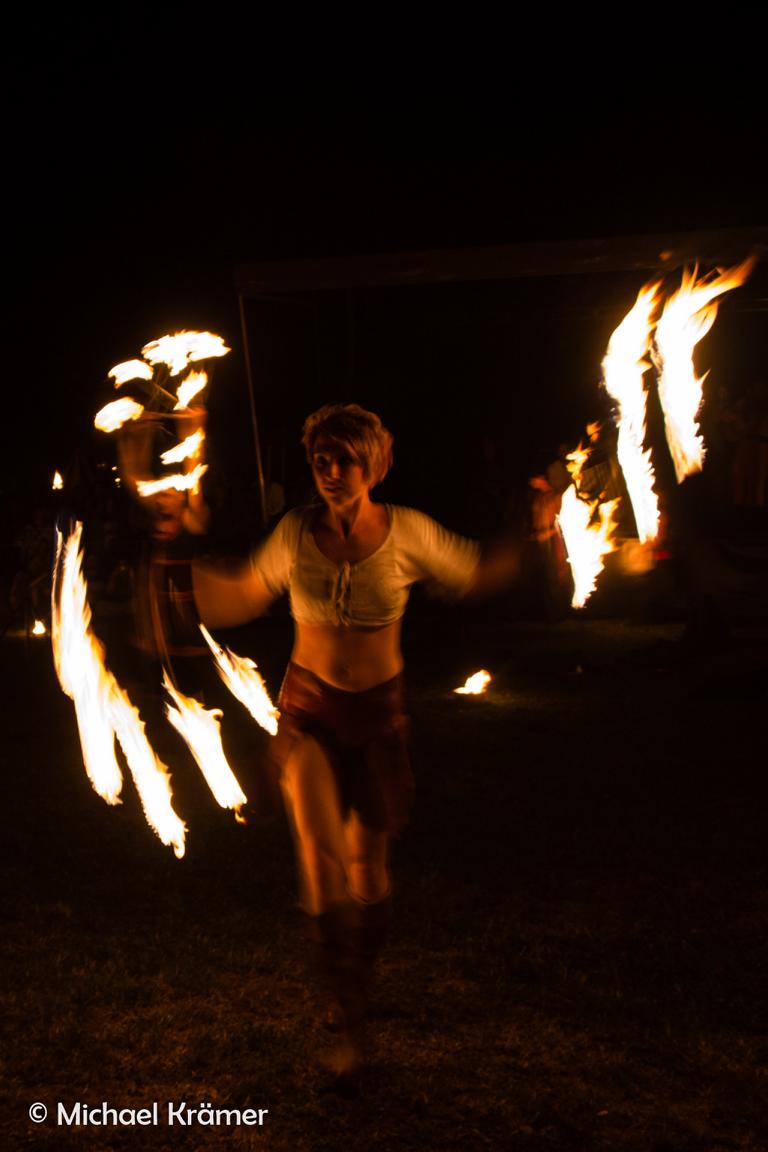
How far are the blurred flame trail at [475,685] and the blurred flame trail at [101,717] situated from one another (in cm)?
425

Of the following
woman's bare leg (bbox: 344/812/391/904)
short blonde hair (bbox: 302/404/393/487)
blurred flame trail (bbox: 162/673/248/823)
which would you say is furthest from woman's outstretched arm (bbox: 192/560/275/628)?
blurred flame trail (bbox: 162/673/248/823)

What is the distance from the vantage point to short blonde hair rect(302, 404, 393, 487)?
3553mm

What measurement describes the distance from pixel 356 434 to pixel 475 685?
6.65m

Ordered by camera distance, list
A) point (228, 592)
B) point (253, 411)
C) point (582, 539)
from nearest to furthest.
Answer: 1. point (228, 592)
2. point (582, 539)
3. point (253, 411)

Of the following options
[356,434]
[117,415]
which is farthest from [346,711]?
[117,415]

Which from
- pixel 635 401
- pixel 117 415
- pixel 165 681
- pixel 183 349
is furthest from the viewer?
pixel 165 681

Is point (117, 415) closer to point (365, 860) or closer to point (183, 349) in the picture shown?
point (183, 349)

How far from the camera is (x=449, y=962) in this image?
438 centimetres

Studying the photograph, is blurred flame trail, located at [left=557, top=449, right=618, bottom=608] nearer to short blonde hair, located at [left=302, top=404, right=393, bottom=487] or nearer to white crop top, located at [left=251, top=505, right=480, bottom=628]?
white crop top, located at [left=251, top=505, right=480, bottom=628]

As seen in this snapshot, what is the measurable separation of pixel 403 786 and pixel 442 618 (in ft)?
27.4

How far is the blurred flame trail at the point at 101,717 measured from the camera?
17.4 feet

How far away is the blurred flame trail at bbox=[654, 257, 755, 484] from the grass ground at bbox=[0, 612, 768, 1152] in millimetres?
2035

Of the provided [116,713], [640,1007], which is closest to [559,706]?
[116,713]

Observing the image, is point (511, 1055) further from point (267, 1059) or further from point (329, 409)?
point (329, 409)
